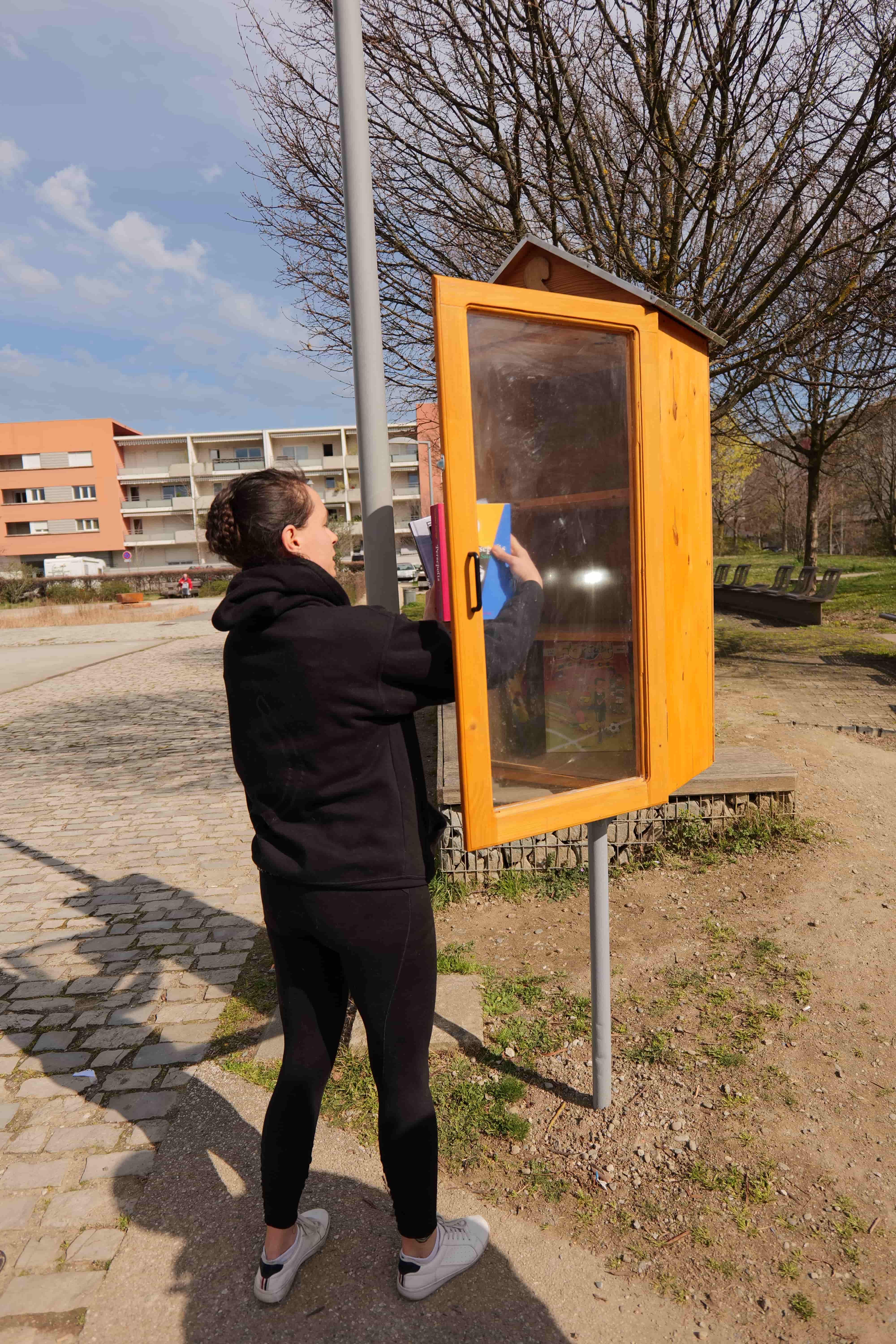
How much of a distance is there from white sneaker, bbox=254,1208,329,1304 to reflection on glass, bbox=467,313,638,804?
4.27ft

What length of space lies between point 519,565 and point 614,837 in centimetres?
302

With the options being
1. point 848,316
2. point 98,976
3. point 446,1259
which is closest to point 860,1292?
point 446,1259

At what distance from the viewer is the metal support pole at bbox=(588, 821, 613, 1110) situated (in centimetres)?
289

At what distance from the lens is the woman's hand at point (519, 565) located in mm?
2295

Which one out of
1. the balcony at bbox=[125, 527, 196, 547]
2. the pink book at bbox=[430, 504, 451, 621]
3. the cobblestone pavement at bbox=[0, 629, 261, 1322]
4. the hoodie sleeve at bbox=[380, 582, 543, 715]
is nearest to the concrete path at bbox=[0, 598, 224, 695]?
the cobblestone pavement at bbox=[0, 629, 261, 1322]

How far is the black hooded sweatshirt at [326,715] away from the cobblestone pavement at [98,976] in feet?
4.85

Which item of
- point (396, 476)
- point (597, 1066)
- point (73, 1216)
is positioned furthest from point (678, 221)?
point (396, 476)

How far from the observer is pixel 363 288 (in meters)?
2.88

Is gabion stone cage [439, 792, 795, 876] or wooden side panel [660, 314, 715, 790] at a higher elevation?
wooden side panel [660, 314, 715, 790]

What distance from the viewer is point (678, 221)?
7.04 meters

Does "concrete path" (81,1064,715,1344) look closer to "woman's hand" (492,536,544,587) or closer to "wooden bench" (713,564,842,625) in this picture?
"woman's hand" (492,536,544,587)

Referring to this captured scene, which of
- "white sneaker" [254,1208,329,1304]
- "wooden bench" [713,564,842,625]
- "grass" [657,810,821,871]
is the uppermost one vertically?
"wooden bench" [713,564,842,625]

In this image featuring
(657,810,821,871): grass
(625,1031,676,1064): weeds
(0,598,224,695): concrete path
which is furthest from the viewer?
(0,598,224,695): concrete path

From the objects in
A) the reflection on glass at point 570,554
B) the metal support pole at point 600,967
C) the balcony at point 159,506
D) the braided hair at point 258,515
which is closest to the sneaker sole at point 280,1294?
the metal support pole at point 600,967
